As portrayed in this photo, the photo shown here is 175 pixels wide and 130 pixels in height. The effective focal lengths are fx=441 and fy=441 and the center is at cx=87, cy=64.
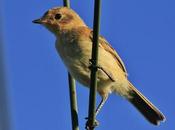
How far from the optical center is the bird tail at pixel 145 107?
5.08m

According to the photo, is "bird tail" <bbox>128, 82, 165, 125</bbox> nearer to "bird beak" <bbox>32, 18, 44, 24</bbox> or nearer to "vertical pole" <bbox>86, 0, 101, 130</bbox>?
"bird beak" <bbox>32, 18, 44, 24</bbox>

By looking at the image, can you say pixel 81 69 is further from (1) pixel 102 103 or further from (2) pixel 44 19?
(2) pixel 44 19

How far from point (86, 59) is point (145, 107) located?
1.32 metres

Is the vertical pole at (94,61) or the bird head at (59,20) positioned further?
the bird head at (59,20)

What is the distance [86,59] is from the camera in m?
4.57

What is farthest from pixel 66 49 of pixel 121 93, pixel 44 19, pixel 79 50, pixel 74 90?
pixel 74 90

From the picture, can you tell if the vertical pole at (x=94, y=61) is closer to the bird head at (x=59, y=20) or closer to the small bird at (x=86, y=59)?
the small bird at (x=86, y=59)

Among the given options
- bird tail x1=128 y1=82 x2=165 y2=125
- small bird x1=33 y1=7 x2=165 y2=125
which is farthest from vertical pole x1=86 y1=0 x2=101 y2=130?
bird tail x1=128 y1=82 x2=165 y2=125

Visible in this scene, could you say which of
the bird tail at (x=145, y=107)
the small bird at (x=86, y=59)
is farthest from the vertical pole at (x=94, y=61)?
the bird tail at (x=145, y=107)

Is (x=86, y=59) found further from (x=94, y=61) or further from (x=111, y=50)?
(x=94, y=61)

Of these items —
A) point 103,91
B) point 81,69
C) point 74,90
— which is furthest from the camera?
point 103,91

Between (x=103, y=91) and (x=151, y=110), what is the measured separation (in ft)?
2.50

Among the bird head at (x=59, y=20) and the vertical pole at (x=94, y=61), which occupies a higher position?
the bird head at (x=59, y=20)

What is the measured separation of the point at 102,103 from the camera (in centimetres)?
483
